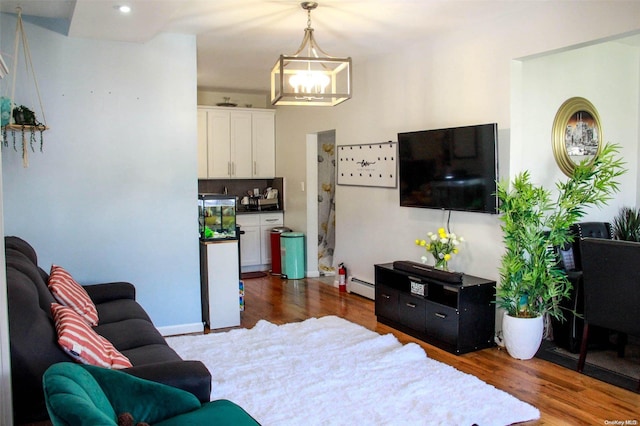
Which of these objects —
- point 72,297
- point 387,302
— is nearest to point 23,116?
point 72,297

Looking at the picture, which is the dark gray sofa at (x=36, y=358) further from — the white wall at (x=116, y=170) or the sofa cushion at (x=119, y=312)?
the white wall at (x=116, y=170)

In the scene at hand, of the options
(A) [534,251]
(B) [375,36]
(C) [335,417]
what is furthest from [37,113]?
(A) [534,251]

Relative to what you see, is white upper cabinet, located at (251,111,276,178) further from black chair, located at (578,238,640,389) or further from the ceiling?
black chair, located at (578,238,640,389)

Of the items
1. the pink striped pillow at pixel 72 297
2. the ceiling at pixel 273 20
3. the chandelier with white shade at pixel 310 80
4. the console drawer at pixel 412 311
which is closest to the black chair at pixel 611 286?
the console drawer at pixel 412 311

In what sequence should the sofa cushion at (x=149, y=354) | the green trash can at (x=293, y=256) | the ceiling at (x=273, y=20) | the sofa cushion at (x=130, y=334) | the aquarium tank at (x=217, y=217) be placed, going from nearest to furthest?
the sofa cushion at (x=149, y=354) → the sofa cushion at (x=130, y=334) → the ceiling at (x=273, y=20) → the aquarium tank at (x=217, y=217) → the green trash can at (x=293, y=256)

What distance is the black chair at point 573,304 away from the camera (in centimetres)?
399

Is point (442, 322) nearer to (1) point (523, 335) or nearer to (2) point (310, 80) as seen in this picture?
(1) point (523, 335)

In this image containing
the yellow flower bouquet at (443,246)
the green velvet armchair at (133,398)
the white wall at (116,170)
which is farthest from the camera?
the yellow flower bouquet at (443,246)

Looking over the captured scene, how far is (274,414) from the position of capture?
299cm

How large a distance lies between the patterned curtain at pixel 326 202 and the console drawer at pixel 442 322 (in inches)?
122

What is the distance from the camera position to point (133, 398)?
1951 millimetres

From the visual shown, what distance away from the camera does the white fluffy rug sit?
297 cm

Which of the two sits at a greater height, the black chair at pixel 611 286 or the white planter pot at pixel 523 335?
the black chair at pixel 611 286

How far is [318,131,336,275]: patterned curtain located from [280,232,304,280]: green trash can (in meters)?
0.39
